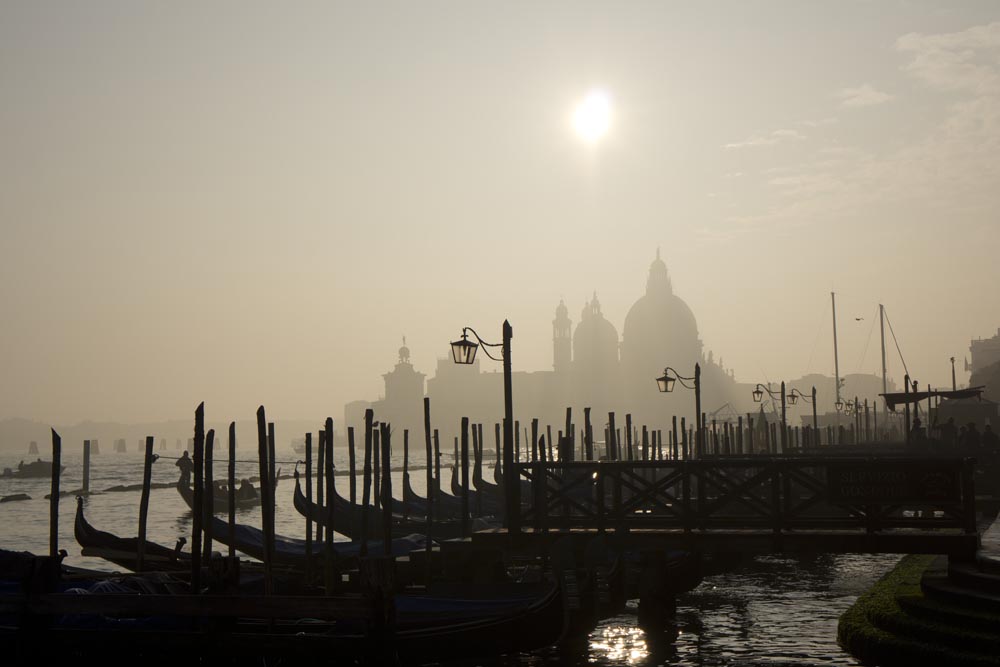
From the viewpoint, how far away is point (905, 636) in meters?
12.6

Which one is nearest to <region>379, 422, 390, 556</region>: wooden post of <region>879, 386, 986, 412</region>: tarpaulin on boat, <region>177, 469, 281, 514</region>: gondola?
<region>879, 386, 986, 412</region>: tarpaulin on boat

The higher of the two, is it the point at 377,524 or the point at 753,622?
the point at 377,524

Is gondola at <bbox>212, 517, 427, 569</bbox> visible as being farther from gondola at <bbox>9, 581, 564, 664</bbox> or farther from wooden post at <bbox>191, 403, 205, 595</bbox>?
gondola at <bbox>9, 581, 564, 664</bbox>

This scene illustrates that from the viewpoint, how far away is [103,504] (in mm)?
73750

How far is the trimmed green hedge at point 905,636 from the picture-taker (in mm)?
11320

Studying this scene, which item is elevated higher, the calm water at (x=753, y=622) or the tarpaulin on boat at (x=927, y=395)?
the tarpaulin on boat at (x=927, y=395)

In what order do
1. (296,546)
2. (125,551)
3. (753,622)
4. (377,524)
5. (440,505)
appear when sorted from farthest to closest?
1. (440,505)
2. (377,524)
3. (296,546)
4. (125,551)
5. (753,622)

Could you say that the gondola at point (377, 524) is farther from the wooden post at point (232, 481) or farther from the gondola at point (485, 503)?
the gondola at point (485, 503)

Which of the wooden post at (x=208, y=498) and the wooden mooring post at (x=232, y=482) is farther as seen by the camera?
the wooden mooring post at (x=232, y=482)

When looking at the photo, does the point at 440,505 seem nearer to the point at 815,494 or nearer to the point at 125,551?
the point at 125,551

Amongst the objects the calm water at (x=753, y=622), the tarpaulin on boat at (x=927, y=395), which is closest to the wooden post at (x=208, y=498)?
the calm water at (x=753, y=622)

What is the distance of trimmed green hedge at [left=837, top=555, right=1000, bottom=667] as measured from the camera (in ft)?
37.1

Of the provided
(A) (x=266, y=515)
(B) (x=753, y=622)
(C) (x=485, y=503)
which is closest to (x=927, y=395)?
(C) (x=485, y=503)

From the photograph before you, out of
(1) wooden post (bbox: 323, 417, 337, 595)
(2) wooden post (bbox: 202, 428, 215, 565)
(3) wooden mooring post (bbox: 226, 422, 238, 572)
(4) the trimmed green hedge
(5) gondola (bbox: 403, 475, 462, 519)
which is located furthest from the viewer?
(5) gondola (bbox: 403, 475, 462, 519)
